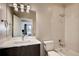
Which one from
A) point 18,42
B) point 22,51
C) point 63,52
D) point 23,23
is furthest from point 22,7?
point 63,52

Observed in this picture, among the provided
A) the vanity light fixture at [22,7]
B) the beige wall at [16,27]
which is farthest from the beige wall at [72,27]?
the beige wall at [16,27]

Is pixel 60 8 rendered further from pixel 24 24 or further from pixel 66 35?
pixel 24 24

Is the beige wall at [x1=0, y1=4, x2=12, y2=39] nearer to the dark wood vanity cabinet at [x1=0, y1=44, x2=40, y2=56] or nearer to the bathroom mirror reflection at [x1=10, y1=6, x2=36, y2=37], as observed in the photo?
the bathroom mirror reflection at [x1=10, y1=6, x2=36, y2=37]

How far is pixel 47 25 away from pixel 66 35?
360mm

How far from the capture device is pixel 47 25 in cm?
186

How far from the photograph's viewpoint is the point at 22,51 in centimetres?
181

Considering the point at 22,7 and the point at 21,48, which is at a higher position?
the point at 22,7

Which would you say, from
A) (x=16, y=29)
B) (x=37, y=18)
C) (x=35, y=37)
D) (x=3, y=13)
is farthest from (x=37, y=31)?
Result: (x=3, y=13)

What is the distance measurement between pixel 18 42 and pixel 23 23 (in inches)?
12.8

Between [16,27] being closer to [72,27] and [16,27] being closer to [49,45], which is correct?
[49,45]

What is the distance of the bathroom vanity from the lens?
1747 millimetres

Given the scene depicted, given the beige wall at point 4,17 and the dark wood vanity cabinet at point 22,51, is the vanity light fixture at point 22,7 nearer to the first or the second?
the beige wall at point 4,17

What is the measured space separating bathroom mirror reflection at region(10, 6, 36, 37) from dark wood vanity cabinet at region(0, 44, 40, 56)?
0.71 ft

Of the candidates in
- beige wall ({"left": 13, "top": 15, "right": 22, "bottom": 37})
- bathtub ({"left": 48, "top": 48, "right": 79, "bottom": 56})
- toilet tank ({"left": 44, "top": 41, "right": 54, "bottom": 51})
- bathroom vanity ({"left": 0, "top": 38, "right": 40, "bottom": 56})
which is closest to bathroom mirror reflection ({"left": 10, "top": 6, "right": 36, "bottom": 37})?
beige wall ({"left": 13, "top": 15, "right": 22, "bottom": 37})
